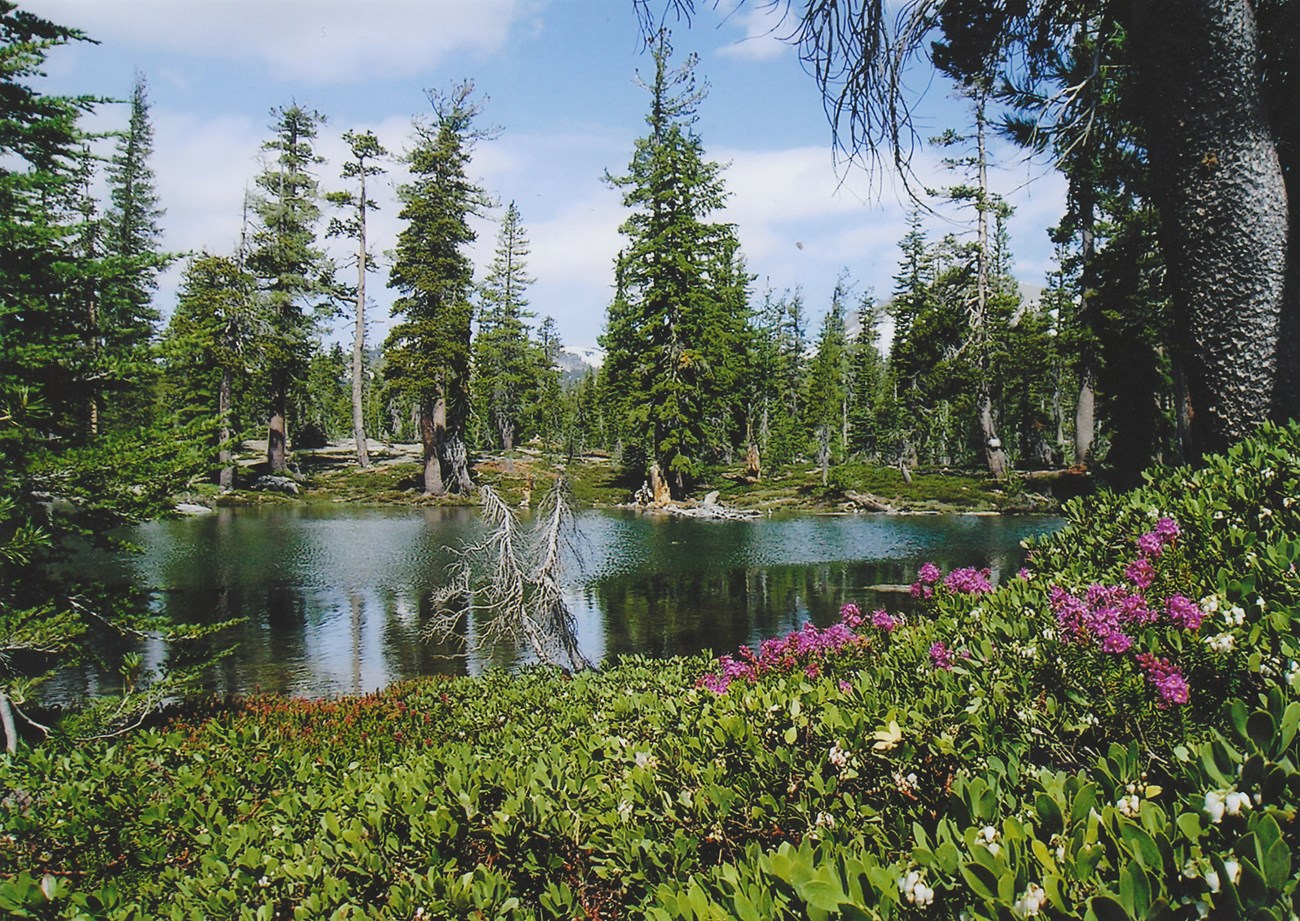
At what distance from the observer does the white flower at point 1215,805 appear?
1556 mm

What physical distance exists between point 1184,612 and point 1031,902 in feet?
5.40

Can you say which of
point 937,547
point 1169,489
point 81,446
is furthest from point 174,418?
point 937,547

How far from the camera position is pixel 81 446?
29.8 ft

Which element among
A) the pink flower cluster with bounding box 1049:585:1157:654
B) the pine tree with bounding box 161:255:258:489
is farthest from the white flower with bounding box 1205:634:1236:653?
the pine tree with bounding box 161:255:258:489

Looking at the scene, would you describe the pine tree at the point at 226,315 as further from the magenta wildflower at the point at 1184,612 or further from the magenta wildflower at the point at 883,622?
the magenta wildflower at the point at 1184,612

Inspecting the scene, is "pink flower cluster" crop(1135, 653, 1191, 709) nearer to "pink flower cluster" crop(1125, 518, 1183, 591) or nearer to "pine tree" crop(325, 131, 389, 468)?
"pink flower cluster" crop(1125, 518, 1183, 591)

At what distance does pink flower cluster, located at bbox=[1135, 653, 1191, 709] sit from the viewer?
2.44 metres

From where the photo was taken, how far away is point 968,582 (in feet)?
17.3

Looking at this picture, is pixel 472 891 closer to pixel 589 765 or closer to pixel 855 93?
pixel 589 765

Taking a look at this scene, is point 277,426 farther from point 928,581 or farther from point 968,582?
point 968,582

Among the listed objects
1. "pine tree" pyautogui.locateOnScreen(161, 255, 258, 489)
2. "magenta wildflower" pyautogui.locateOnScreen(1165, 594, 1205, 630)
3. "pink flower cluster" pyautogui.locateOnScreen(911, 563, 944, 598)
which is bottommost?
"pink flower cluster" pyautogui.locateOnScreen(911, 563, 944, 598)

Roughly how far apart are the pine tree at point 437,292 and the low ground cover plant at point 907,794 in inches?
1348

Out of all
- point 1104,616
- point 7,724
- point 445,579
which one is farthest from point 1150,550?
point 445,579

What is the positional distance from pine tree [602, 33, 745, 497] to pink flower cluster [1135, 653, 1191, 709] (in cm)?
3369
